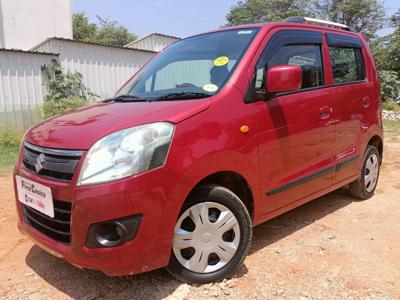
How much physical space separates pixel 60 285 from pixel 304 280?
1.74m

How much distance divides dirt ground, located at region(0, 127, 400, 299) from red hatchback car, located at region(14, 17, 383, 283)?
0.26 m

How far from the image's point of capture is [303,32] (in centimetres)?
362

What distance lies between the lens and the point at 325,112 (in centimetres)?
363

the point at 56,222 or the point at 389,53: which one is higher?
the point at 389,53

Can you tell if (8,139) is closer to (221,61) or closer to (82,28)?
(221,61)

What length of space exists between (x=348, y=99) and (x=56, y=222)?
301 cm

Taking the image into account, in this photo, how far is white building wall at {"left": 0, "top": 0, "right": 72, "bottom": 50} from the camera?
54.0 feet

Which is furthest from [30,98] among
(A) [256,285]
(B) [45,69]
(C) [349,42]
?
(A) [256,285]

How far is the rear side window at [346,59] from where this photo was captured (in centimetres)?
395

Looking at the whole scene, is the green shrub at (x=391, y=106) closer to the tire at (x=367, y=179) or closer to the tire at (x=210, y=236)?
the tire at (x=367, y=179)

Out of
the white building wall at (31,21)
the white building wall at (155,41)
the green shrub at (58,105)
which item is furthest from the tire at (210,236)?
the white building wall at (31,21)

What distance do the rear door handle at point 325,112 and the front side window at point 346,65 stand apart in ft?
1.16

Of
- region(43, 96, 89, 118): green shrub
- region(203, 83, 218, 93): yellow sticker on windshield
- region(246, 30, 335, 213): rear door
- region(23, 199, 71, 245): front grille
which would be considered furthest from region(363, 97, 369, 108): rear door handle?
region(43, 96, 89, 118): green shrub

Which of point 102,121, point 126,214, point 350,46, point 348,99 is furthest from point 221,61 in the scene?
point 350,46
